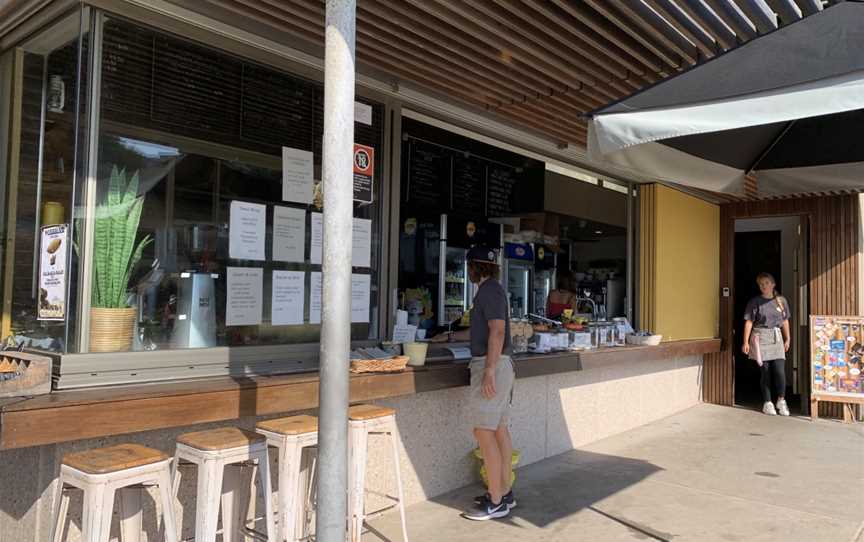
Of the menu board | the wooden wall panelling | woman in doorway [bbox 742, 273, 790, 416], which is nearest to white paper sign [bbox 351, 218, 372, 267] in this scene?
woman in doorway [bbox 742, 273, 790, 416]

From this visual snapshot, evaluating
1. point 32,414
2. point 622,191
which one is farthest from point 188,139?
point 622,191

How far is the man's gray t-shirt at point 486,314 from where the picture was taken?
3.87m

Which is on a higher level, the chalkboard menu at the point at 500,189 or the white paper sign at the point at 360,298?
the chalkboard menu at the point at 500,189

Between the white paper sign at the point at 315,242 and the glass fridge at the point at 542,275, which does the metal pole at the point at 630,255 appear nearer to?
the glass fridge at the point at 542,275

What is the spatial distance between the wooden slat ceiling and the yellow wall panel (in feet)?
10.2

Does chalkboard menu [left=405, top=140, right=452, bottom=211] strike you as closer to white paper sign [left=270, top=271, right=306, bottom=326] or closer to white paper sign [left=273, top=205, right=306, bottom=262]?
white paper sign [left=273, top=205, right=306, bottom=262]

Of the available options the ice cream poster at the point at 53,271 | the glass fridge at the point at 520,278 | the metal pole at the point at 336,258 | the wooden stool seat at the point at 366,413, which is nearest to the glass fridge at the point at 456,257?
the glass fridge at the point at 520,278

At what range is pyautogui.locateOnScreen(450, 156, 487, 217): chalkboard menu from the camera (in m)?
5.87

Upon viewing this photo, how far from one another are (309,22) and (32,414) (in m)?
2.30

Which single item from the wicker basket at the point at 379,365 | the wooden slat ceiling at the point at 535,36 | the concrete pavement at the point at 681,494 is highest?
the wooden slat ceiling at the point at 535,36

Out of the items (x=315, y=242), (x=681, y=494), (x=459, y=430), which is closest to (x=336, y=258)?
(x=315, y=242)

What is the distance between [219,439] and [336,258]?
124cm

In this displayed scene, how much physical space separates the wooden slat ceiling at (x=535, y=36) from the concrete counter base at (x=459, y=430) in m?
2.12

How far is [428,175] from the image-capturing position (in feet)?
18.3
